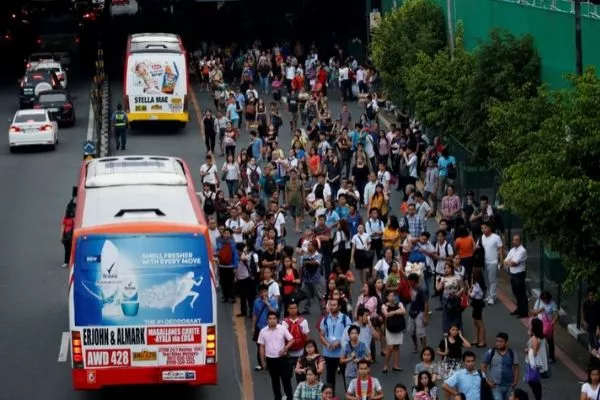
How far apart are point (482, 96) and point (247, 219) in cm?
646

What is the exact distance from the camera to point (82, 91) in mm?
63781

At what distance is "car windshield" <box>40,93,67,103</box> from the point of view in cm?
5450

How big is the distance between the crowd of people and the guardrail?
3628 millimetres

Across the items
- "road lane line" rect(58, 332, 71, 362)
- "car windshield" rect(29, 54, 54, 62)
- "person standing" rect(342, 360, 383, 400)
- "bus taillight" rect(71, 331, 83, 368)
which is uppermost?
→ "bus taillight" rect(71, 331, 83, 368)

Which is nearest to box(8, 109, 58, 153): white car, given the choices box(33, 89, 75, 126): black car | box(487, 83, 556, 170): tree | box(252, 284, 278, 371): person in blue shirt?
box(33, 89, 75, 126): black car

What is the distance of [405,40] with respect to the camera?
4444 cm

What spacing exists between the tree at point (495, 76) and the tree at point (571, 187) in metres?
10.0

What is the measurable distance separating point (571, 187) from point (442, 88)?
52.0 ft

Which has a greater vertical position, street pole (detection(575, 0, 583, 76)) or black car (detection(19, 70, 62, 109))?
street pole (detection(575, 0, 583, 76))

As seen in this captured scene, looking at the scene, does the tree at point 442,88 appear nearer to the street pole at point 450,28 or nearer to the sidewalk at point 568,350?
the street pole at point 450,28

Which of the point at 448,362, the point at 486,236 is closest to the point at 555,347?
the point at 486,236

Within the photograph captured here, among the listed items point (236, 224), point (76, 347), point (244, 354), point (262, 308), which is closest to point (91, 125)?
point (236, 224)

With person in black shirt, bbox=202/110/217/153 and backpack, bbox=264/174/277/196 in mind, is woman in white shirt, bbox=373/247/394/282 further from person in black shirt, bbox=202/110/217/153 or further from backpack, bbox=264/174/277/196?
person in black shirt, bbox=202/110/217/153

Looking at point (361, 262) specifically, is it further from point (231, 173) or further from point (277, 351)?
point (231, 173)
